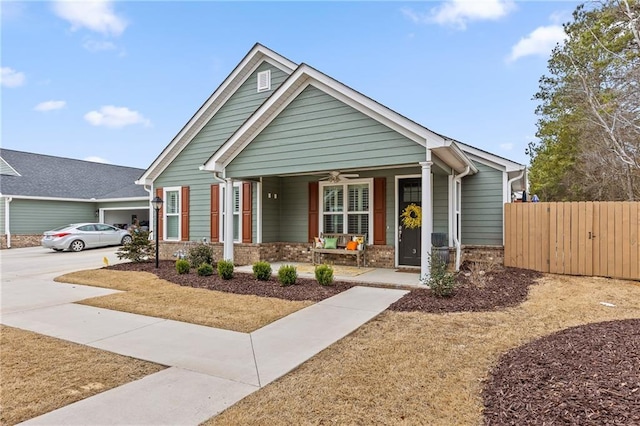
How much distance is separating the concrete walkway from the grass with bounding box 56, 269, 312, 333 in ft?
0.76

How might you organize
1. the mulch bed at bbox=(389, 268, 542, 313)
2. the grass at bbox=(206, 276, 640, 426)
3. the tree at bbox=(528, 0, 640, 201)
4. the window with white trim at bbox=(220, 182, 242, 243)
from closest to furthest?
the grass at bbox=(206, 276, 640, 426) → the mulch bed at bbox=(389, 268, 542, 313) → the window with white trim at bbox=(220, 182, 242, 243) → the tree at bbox=(528, 0, 640, 201)

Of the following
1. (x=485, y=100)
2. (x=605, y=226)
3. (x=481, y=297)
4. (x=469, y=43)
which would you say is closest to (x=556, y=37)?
(x=485, y=100)

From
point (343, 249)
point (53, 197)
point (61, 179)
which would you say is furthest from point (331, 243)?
point (61, 179)

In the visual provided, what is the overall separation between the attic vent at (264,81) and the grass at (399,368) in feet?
26.5

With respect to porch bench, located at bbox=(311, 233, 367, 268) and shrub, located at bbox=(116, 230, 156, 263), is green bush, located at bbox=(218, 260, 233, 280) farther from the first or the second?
shrub, located at bbox=(116, 230, 156, 263)

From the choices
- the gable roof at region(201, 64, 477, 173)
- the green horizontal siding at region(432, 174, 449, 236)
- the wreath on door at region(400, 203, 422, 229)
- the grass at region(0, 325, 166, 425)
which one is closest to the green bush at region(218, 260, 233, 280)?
the gable roof at region(201, 64, 477, 173)

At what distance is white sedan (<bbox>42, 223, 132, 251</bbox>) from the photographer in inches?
632

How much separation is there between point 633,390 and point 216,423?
3089 millimetres

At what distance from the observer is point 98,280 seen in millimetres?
8781

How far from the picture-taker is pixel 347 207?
10523 mm

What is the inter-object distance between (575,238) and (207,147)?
11.1 meters

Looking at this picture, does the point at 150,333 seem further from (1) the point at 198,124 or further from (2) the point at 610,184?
(2) the point at 610,184

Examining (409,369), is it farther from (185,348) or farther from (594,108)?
(594,108)

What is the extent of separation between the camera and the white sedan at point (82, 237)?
52.7 feet
